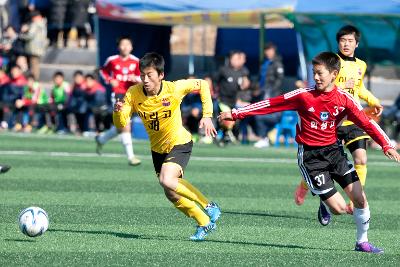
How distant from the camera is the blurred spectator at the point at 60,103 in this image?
86.9 feet

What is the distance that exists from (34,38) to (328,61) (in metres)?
20.5

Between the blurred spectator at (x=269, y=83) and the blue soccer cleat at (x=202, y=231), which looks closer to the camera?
the blue soccer cleat at (x=202, y=231)

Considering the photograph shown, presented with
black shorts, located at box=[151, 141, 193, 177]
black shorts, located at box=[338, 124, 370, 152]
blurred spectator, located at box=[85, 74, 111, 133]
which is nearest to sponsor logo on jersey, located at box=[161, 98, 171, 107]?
black shorts, located at box=[151, 141, 193, 177]

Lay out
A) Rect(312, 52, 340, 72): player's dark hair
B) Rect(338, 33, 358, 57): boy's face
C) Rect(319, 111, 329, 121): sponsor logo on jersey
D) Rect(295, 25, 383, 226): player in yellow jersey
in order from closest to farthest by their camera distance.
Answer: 1. Rect(312, 52, 340, 72): player's dark hair
2. Rect(319, 111, 329, 121): sponsor logo on jersey
3. Rect(338, 33, 358, 57): boy's face
4. Rect(295, 25, 383, 226): player in yellow jersey

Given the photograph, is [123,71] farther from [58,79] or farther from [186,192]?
[58,79]

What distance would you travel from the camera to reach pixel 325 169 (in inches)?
406

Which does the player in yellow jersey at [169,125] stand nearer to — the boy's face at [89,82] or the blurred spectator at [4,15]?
the boy's face at [89,82]

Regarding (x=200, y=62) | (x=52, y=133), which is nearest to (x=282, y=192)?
(x=52, y=133)

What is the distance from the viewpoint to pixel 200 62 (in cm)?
3111

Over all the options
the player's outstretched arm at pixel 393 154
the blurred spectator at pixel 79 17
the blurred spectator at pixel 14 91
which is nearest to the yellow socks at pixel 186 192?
the player's outstretched arm at pixel 393 154

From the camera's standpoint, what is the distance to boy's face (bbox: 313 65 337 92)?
994 centimetres

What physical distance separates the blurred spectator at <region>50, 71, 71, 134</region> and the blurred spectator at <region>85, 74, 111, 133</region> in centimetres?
64

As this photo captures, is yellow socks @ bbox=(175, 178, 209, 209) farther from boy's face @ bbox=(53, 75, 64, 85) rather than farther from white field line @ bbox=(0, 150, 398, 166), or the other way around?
boy's face @ bbox=(53, 75, 64, 85)

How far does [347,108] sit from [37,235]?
2.89 meters
